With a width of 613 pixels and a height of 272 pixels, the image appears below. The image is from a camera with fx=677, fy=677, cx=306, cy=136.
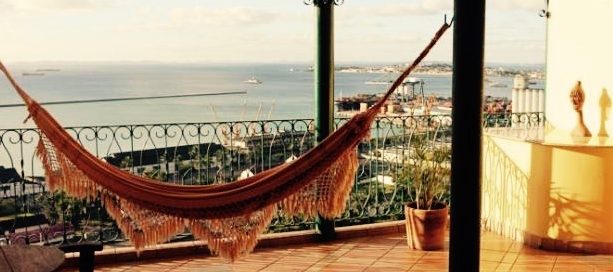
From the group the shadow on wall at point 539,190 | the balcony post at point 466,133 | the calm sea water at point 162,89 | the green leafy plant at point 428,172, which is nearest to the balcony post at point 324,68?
the green leafy plant at point 428,172

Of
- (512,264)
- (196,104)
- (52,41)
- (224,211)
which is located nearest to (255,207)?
(224,211)

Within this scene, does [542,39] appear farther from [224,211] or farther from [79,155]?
[79,155]

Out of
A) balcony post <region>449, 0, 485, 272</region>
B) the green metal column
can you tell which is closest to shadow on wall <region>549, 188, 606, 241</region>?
the green metal column

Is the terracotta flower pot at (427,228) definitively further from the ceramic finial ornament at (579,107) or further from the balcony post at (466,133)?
the balcony post at (466,133)

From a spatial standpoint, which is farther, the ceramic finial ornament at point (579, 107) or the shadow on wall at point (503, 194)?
the ceramic finial ornament at point (579, 107)

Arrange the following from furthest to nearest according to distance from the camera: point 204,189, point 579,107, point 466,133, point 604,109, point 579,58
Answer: point 579,58 → point 579,107 → point 604,109 → point 204,189 → point 466,133

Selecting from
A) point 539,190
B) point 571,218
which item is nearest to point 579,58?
point 539,190

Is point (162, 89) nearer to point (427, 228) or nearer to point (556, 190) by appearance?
point (427, 228)
